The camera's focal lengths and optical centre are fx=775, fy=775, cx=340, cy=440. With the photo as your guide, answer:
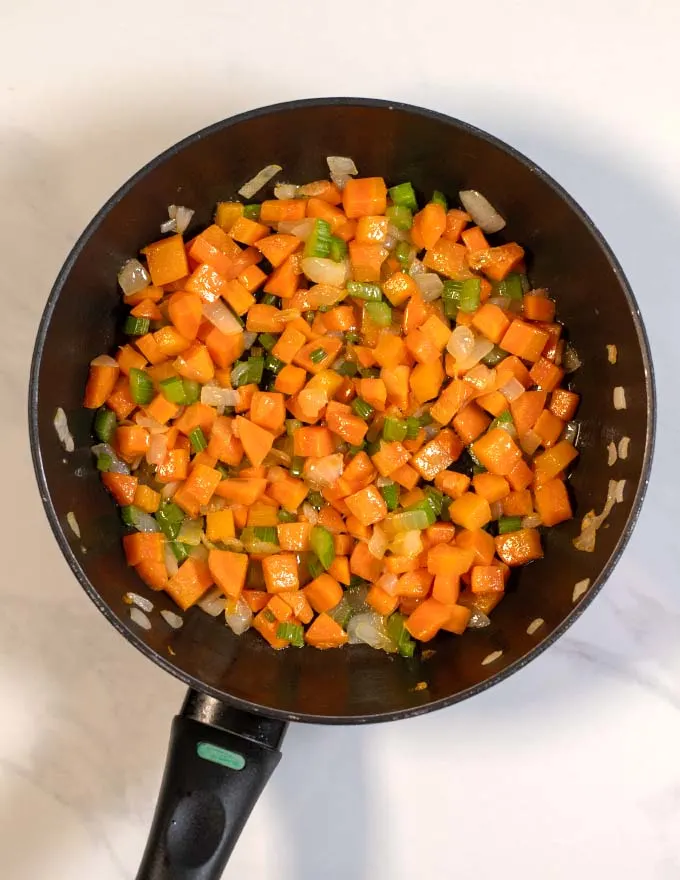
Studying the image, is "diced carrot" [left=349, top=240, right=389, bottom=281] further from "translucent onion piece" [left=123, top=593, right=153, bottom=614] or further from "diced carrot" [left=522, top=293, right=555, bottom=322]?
"translucent onion piece" [left=123, top=593, right=153, bottom=614]

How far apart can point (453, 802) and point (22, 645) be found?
3.26 feet

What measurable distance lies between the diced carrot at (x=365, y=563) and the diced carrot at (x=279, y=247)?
61 centimetres

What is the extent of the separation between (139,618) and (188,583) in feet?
0.44

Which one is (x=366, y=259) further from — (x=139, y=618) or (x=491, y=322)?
(x=139, y=618)

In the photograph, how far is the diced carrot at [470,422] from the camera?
5.24 ft

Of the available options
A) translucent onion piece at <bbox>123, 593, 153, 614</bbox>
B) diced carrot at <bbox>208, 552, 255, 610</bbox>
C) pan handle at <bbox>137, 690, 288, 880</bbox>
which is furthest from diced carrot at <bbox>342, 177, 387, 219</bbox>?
pan handle at <bbox>137, 690, 288, 880</bbox>

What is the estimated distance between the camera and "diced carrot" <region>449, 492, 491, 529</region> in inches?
61.0

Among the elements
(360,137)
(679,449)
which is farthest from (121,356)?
(679,449)

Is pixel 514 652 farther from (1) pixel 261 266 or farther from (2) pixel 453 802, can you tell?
(1) pixel 261 266

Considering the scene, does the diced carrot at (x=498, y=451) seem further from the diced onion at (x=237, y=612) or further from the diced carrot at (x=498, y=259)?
the diced onion at (x=237, y=612)

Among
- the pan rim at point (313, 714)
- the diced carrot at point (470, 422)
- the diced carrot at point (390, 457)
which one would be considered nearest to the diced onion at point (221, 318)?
the pan rim at point (313, 714)

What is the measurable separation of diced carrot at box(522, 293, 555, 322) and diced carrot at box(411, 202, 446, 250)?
0.77 ft

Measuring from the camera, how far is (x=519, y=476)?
1586 mm

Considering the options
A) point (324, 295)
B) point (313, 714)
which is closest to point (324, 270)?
point (324, 295)
